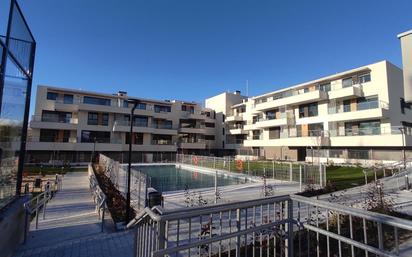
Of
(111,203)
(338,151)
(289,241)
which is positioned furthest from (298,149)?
(289,241)

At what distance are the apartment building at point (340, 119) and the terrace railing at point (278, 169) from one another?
8.25 meters

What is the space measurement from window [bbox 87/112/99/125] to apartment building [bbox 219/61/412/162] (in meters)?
25.9

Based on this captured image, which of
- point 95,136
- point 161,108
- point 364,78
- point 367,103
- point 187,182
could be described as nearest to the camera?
point 187,182

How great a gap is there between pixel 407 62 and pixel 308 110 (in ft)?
114

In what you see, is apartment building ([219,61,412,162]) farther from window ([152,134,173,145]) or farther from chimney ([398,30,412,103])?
chimney ([398,30,412,103])

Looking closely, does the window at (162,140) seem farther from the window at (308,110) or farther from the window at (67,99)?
the window at (308,110)

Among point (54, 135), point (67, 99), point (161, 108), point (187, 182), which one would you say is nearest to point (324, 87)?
point (187, 182)

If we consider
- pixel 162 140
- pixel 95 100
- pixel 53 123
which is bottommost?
pixel 162 140

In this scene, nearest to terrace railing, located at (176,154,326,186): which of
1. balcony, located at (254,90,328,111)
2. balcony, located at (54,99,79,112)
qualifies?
balcony, located at (254,90,328,111)

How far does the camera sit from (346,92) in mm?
28953

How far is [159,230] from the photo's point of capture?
2592mm

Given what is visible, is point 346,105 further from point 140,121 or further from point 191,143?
point 140,121

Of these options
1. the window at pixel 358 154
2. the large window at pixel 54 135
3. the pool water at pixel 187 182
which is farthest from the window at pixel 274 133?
the large window at pixel 54 135

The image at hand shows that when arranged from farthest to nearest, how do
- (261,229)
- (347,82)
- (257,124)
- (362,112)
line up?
(257,124)
(347,82)
(362,112)
(261,229)
